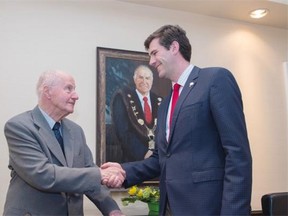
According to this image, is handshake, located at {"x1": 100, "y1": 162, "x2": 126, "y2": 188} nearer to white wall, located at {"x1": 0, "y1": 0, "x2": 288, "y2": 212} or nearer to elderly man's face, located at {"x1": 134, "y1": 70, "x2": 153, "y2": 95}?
white wall, located at {"x1": 0, "y1": 0, "x2": 288, "y2": 212}

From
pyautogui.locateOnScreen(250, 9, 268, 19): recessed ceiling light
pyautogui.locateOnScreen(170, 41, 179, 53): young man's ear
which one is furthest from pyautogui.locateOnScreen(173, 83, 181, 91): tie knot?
pyautogui.locateOnScreen(250, 9, 268, 19): recessed ceiling light

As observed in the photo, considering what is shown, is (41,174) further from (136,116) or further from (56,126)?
(136,116)

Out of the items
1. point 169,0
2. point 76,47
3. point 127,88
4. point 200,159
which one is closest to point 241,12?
point 169,0

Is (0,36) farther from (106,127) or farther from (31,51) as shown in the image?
(106,127)

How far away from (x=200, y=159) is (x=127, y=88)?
140 centimetres

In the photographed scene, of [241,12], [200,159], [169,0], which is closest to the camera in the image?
[200,159]

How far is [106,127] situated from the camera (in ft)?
9.29

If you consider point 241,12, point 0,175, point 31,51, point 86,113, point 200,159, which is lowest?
point 0,175

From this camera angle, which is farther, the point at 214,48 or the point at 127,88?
the point at 214,48

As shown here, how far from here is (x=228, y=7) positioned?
325cm

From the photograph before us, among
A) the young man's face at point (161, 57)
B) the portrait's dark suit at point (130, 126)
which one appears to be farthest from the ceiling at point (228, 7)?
the young man's face at point (161, 57)

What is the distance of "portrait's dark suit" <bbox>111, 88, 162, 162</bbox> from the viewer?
2.87 meters

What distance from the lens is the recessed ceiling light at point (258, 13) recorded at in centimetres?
332

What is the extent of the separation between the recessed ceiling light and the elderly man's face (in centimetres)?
120
